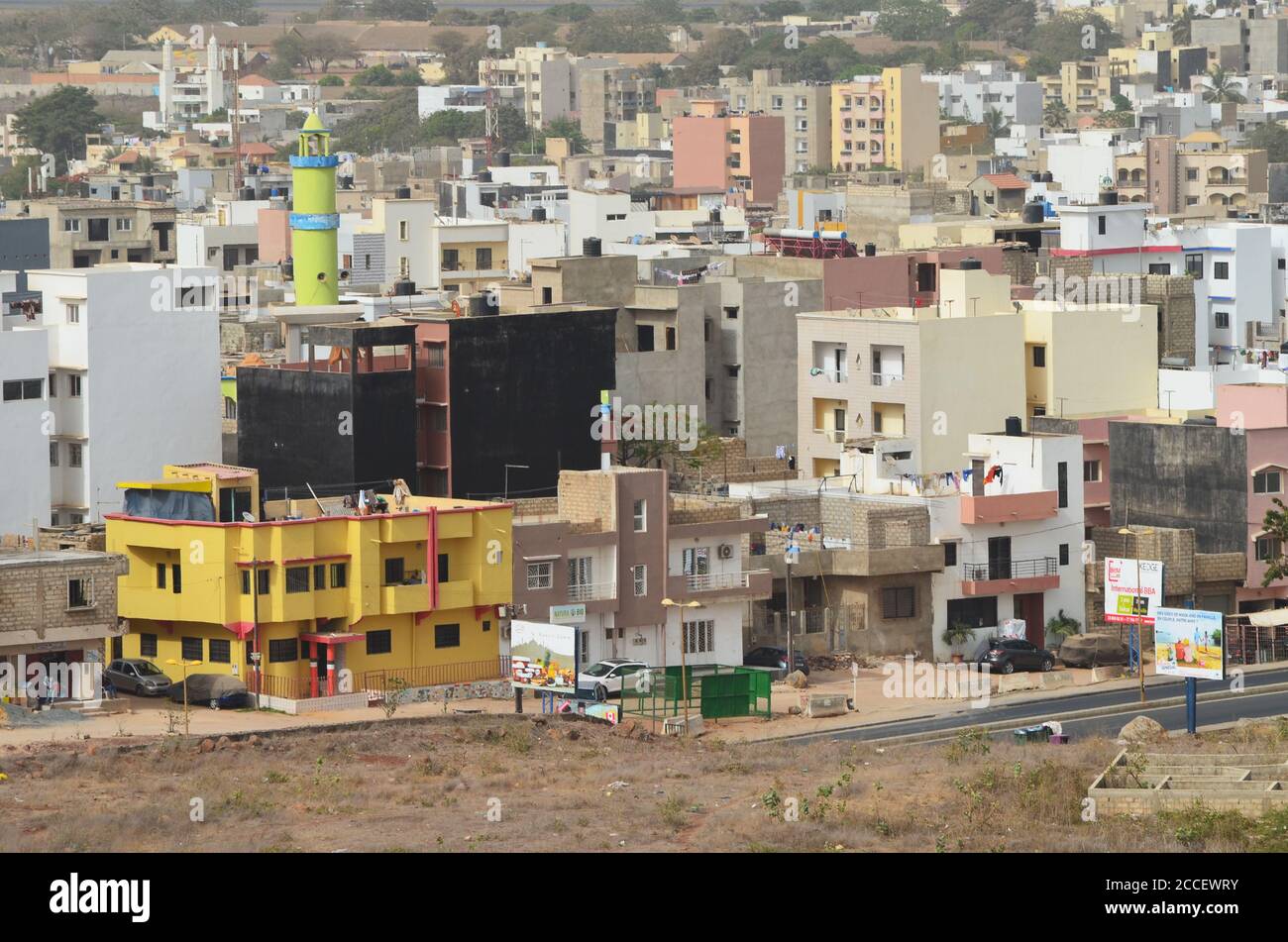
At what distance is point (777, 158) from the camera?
167500 millimetres

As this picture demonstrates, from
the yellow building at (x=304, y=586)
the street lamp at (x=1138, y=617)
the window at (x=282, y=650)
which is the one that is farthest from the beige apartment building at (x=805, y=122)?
the window at (x=282, y=650)

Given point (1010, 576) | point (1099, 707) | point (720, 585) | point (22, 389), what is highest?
point (22, 389)

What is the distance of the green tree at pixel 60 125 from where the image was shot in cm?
19188

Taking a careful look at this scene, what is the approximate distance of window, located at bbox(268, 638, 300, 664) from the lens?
2072 inches

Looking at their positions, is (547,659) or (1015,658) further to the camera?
(1015,658)

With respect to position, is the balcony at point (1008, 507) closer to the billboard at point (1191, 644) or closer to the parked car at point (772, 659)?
the parked car at point (772, 659)

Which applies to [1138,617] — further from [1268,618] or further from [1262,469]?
[1262,469]

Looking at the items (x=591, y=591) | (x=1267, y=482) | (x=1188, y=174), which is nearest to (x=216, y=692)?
(x=591, y=591)

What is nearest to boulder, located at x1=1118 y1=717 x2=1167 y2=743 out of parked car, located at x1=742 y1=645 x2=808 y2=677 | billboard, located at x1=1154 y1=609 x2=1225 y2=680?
billboard, located at x1=1154 y1=609 x2=1225 y2=680

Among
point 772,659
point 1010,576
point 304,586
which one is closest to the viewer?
point 304,586

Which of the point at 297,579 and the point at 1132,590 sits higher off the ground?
the point at 297,579

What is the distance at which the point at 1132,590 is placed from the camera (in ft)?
174

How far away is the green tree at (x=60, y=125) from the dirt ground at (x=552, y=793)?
14848 centimetres
